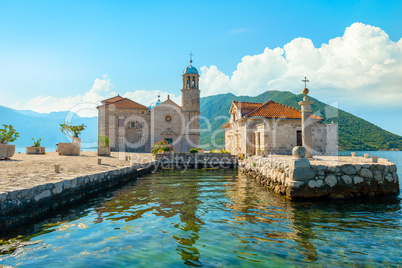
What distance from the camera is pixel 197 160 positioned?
22.2 m

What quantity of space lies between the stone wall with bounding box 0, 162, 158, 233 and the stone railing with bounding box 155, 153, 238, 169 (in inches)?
469

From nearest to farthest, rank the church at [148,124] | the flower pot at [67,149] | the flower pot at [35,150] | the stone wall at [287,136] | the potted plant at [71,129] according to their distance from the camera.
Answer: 1. the flower pot at [67,149]
2. the flower pot at [35,150]
3. the stone wall at [287,136]
4. the potted plant at [71,129]
5. the church at [148,124]

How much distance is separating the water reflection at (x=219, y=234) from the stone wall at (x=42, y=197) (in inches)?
12.8

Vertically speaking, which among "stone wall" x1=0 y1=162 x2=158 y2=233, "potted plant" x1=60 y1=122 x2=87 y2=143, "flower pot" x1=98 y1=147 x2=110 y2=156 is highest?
"potted plant" x1=60 y1=122 x2=87 y2=143

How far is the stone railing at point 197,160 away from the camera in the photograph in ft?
71.8

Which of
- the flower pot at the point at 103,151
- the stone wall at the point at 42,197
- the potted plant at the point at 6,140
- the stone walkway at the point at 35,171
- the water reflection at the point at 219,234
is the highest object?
the potted plant at the point at 6,140

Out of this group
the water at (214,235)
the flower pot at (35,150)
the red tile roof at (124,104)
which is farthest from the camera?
the red tile roof at (124,104)

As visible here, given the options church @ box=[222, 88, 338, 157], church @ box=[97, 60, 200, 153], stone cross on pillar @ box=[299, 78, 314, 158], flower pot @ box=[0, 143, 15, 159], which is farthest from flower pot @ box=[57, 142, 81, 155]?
church @ box=[97, 60, 200, 153]

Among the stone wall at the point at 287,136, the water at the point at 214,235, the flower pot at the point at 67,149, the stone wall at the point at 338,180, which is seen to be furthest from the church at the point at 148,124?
the water at the point at 214,235

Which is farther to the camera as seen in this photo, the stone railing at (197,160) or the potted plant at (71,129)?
the potted plant at (71,129)

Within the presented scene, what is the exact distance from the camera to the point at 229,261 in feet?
12.5

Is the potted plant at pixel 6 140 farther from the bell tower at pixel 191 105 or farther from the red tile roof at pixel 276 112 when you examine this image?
the bell tower at pixel 191 105

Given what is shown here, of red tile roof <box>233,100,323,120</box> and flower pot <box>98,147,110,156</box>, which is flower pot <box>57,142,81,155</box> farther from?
red tile roof <box>233,100,323,120</box>

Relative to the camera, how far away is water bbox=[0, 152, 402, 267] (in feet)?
12.6
